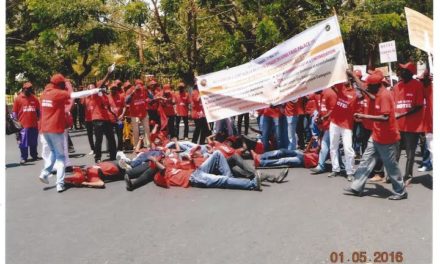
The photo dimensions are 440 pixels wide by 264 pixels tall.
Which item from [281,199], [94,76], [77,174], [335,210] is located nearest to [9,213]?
[77,174]

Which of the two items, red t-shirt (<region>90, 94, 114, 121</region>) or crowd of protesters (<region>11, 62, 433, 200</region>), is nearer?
crowd of protesters (<region>11, 62, 433, 200</region>)

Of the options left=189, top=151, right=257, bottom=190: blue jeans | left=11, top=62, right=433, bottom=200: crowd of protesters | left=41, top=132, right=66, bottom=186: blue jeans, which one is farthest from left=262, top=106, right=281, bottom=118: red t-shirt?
left=41, top=132, right=66, bottom=186: blue jeans

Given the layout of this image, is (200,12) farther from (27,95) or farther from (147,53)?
(27,95)

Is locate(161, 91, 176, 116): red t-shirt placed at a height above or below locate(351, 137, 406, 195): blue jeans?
above

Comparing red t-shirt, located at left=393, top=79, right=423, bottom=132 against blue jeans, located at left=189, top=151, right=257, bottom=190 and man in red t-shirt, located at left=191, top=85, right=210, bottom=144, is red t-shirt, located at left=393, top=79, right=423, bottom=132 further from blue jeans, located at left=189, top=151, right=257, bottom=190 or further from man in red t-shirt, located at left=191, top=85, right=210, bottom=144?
man in red t-shirt, located at left=191, top=85, right=210, bottom=144

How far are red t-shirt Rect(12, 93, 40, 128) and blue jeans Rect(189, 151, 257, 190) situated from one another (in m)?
5.67

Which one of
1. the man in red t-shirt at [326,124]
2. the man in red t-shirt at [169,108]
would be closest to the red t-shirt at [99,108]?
the man in red t-shirt at [169,108]

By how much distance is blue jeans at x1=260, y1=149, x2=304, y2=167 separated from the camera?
965 centimetres

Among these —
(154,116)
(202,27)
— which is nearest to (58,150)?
(154,116)

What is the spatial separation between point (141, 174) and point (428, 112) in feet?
16.7

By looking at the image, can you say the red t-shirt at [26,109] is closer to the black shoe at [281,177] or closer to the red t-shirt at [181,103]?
the red t-shirt at [181,103]

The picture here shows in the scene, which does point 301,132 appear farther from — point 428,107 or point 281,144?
point 428,107

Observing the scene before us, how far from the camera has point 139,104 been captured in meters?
12.7

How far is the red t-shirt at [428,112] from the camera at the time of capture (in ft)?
25.6
